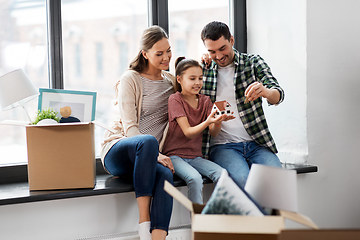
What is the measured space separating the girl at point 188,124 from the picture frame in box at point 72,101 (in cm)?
38

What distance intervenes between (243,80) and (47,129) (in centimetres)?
103

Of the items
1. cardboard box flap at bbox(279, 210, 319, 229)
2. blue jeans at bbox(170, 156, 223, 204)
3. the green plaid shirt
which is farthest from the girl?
cardboard box flap at bbox(279, 210, 319, 229)

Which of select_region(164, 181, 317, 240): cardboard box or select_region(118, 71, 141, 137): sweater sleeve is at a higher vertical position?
select_region(118, 71, 141, 137): sweater sleeve

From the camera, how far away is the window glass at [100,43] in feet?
6.35

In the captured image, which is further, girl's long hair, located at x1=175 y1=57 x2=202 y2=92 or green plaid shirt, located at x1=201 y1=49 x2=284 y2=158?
green plaid shirt, located at x1=201 y1=49 x2=284 y2=158

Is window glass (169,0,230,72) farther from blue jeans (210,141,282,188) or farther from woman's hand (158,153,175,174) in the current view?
woman's hand (158,153,175,174)

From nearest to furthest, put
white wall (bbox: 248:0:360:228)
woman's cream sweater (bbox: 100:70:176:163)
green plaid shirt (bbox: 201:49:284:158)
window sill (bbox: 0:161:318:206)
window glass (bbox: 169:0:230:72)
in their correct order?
window sill (bbox: 0:161:318:206), woman's cream sweater (bbox: 100:70:176:163), green plaid shirt (bbox: 201:49:284:158), white wall (bbox: 248:0:360:228), window glass (bbox: 169:0:230:72)

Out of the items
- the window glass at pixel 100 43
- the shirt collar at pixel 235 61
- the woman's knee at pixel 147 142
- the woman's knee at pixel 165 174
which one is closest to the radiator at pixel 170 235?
the woman's knee at pixel 165 174

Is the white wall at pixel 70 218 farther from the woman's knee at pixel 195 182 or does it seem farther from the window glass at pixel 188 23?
the window glass at pixel 188 23

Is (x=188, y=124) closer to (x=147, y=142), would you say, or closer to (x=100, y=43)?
(x=147, y=142)

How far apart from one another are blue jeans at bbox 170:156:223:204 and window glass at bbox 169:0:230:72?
2.43 ft

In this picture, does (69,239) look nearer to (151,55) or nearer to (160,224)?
(160,224)

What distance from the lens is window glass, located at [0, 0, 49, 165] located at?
1789mm

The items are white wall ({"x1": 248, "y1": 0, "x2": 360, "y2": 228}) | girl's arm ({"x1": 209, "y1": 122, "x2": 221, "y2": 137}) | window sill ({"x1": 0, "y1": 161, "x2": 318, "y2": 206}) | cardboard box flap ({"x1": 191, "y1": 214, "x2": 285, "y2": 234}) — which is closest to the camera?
cardboard box flap ({"x1": 191, "y1": 214, "x2": 285, "y2": 234})
